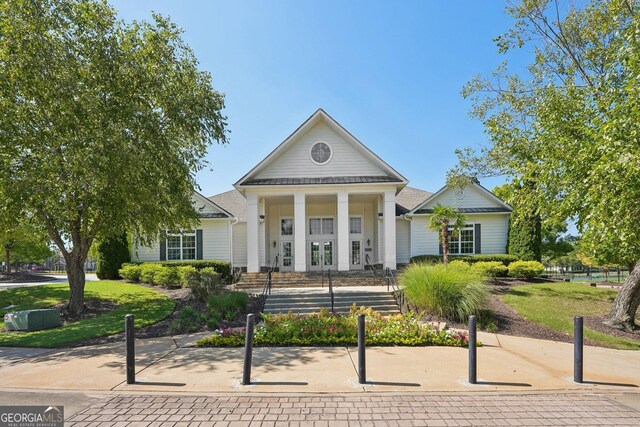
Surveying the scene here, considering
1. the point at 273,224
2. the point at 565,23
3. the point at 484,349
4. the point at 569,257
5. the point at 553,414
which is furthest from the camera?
the point at 569,257

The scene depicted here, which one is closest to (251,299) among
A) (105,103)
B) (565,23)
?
(105,103)

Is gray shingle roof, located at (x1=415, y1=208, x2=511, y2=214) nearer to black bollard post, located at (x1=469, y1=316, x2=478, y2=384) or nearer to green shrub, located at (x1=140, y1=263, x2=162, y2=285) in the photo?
green shrub, located at (x1=140, y1=263, x2=162, y2=285)

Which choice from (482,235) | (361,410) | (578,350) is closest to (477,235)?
(482,235)

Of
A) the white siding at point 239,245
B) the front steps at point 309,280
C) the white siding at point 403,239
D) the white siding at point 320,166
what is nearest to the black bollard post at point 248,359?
the front steps at point 309,280

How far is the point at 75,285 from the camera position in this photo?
12109mm

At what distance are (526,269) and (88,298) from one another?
800 inches

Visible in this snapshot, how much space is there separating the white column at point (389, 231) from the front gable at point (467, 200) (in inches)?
135

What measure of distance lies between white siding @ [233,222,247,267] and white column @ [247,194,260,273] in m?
3.74

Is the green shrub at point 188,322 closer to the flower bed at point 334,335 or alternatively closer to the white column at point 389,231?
the flower bed at point 334,335

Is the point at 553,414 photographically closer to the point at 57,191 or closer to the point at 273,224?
the point at 57,191

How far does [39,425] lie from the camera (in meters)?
4.54

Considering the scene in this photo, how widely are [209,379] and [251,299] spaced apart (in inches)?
301

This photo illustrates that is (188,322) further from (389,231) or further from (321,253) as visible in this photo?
(321,253)

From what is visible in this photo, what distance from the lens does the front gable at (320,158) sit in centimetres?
1948
